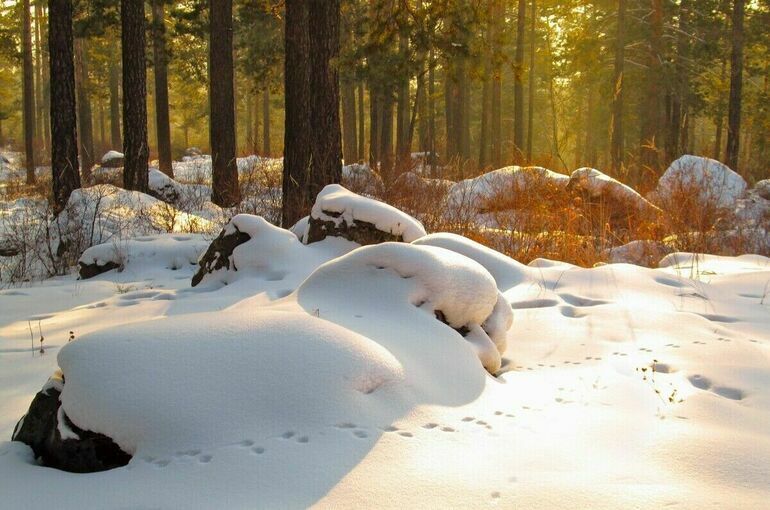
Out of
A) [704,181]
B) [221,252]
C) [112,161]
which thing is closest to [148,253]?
[221,252]

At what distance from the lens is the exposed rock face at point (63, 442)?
1.82 m

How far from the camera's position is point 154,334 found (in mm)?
2109

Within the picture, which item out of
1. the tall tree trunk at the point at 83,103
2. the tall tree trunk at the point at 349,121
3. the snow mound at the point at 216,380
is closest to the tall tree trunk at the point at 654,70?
the tall tree trunk at the point at 349,121

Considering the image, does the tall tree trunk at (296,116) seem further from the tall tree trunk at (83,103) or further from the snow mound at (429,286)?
the tall tree trunk at (83,103)

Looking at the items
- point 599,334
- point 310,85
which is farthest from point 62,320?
point 310,85

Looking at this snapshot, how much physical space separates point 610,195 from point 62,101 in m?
7.32

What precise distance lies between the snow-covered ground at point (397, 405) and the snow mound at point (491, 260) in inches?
Result: 40.9

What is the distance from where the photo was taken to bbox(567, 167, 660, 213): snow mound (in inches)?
330

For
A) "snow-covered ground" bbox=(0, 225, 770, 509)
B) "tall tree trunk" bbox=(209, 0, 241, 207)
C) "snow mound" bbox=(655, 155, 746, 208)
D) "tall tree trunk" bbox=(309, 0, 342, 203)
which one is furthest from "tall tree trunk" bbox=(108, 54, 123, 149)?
"snow-covered ground" bbox=(0, 225, 770, 509)

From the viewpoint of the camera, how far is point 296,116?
7.37 meters

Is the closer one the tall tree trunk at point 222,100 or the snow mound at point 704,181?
the snow mound at point 704,181

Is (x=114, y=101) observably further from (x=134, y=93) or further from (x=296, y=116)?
(x=296, y=116)

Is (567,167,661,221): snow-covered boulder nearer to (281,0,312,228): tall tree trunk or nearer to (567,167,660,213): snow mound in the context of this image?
(567,167,660,213): snow mound

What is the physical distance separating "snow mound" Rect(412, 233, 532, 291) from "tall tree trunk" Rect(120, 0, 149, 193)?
21.1ft
